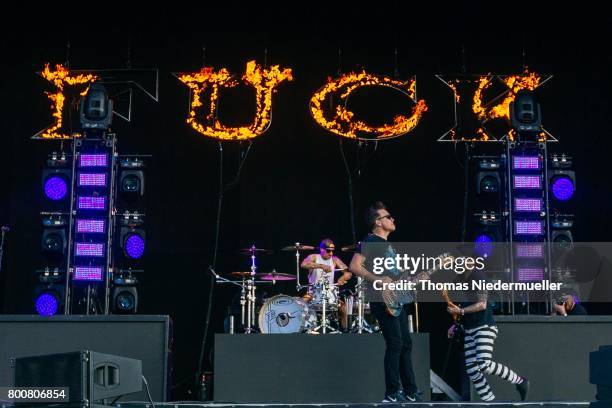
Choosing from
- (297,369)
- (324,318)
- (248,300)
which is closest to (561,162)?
(324,318)

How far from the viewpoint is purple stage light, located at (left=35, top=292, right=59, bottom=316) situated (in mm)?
9133

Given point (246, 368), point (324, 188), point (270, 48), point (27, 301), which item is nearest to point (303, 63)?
point (270, 48)

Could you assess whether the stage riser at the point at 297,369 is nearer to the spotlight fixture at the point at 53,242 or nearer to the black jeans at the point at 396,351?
the black jeans at the point at 396,351

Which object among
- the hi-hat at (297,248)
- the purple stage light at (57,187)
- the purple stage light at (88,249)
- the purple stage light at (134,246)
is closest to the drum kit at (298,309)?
the hi-hat at (297,248)

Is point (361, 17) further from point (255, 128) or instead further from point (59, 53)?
point (59, 53)

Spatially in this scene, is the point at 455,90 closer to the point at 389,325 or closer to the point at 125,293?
the point at 125,293

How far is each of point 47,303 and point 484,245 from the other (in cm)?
460

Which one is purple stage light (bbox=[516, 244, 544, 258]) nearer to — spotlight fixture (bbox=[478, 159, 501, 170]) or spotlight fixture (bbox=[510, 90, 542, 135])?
spotlight fixture (bbox=[478, 159, 501, 170])

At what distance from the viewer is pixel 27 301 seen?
11.4m

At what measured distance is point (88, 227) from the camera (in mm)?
9414

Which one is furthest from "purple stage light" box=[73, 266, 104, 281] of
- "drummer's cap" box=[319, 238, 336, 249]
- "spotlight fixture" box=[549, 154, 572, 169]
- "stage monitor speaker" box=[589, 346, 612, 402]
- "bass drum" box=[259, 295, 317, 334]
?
"stage monitor speaker" box=[589, 346, 612, 402]

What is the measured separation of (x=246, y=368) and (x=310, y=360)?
560 mm

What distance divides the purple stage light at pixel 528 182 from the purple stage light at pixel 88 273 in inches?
176

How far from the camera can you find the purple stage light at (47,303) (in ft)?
30.0
